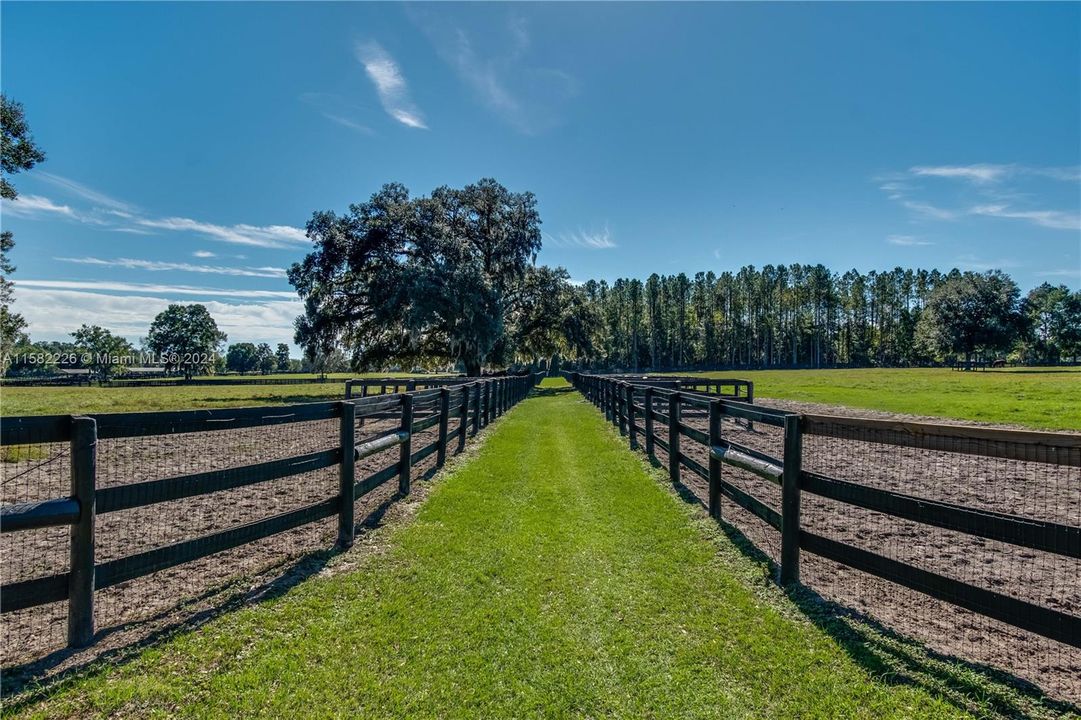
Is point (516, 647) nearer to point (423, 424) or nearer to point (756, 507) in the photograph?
point (756, 507)

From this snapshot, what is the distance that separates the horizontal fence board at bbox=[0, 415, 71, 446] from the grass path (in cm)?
134

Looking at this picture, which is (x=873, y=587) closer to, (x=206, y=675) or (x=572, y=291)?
(x=206, y=675)

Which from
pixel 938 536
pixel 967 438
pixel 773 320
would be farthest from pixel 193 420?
pixel 773 320

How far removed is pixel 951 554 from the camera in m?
4.70

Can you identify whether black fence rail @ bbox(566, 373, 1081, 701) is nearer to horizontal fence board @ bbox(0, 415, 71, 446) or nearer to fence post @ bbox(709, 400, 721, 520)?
fence post @ bbox(709, 400, 721, 520)

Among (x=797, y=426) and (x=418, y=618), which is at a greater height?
(x=797, y=426)

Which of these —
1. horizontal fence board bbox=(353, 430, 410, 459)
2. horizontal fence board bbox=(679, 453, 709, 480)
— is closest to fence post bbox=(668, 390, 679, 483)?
horizontal fence board bbox=(679, 453, 709, 480)

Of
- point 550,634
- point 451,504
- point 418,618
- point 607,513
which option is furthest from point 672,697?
point 451,504

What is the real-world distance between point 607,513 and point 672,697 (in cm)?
319

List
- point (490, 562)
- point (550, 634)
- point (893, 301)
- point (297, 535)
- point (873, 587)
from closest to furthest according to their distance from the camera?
point (550, 634), point (873, 587), point (490, 562), point (297, 535), point (893, 301)

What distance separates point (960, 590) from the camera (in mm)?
2986

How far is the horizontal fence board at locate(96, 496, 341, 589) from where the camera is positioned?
3203 millimetres

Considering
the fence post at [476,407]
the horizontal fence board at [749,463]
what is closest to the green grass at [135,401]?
the fence post at [476,407]

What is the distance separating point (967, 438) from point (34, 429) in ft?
18.4
